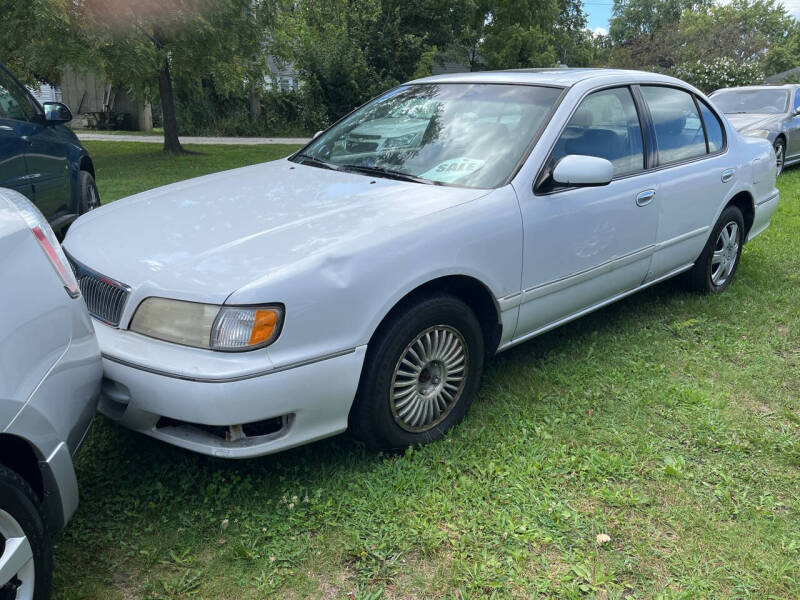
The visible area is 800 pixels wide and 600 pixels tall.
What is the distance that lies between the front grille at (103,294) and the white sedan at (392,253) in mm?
11

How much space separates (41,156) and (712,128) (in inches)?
200

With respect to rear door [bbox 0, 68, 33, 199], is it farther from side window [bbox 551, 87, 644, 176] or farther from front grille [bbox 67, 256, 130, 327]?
side window [bbox 551, 87, 644, 176]

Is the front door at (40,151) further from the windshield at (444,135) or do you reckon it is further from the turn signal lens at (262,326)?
the turn signal lens at (262,326)

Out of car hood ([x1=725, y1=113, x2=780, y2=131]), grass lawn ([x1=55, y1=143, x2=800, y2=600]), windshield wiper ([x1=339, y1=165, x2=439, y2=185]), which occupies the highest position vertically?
windshield wiper ([x1=339, y1=165, x2=439, y2=185])

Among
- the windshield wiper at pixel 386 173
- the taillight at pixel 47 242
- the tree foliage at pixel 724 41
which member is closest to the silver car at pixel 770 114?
the windshield wiper at pixel 386 173

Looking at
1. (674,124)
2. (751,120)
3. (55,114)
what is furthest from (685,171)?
(751,120)

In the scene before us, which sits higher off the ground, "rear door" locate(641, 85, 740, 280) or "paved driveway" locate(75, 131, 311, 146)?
"rear door" locate(641, 85, 740, 280)

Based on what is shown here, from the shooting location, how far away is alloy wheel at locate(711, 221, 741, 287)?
4980mm

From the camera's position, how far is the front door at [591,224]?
3.38 metres

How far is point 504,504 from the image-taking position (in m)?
2.76

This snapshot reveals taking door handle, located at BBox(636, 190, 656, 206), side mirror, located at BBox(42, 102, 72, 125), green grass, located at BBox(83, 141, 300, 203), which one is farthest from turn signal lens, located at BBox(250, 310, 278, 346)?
green grass, located at BBox(83, 141, 300, 203)

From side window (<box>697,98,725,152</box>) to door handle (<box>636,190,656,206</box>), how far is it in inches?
39.4

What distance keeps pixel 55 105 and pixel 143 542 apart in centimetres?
461

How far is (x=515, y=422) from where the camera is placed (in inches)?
131
